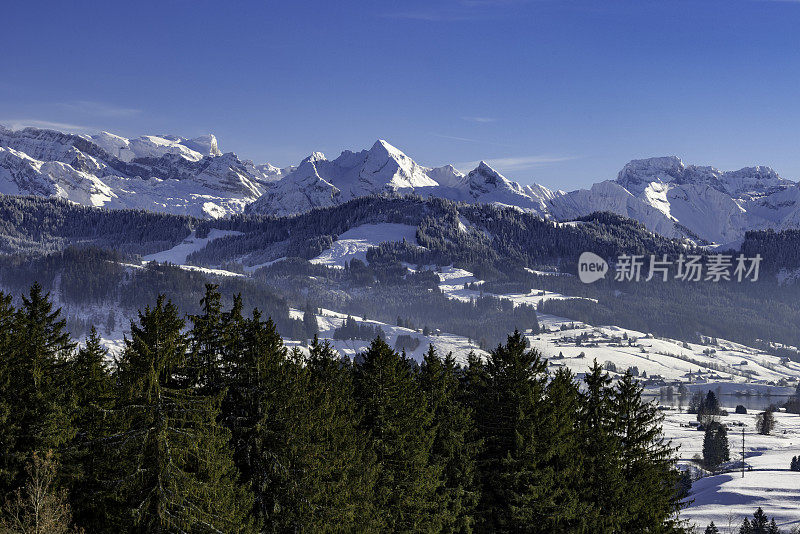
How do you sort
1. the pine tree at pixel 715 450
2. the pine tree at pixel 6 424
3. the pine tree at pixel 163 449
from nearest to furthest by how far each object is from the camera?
the pine tree at pixel 163 449 → the pine tree at pixel 6 424 → the pine tree at pixel 715 450

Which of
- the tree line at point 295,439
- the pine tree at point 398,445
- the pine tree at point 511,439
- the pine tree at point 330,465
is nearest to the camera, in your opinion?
the tree line at point 295,439

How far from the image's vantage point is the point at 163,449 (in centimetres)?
3362

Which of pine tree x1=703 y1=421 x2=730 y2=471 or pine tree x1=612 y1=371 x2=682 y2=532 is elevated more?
pine tree x1=612 y1=371 x2=682 y2=532

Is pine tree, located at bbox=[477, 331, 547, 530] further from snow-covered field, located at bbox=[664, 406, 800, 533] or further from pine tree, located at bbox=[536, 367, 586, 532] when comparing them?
snow-covered field, located at bbox=[664, 406, 800, 533]

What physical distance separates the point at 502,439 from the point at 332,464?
1700 cm

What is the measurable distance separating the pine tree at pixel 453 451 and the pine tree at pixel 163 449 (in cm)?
2110

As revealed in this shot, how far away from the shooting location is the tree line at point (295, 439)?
34594mm

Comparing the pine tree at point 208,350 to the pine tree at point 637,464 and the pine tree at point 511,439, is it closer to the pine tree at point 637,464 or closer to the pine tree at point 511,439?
the pine tree at point 511,439

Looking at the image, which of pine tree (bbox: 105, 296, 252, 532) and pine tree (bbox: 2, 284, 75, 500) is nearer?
pine tree (bbox: 105, 296, 252, 532)

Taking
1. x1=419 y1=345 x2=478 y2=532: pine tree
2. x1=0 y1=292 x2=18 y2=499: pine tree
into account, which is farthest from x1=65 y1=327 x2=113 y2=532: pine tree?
x1=419 y1=345 x2=478 y2=532: pine tree

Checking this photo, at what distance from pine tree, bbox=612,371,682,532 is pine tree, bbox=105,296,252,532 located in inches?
1146

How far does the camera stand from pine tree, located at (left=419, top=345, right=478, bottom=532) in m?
54.9

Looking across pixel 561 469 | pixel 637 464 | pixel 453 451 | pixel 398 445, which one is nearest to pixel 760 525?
pixel 637 464

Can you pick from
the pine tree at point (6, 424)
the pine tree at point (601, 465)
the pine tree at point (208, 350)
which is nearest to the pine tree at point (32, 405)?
the pine tree at point (6, 424)
